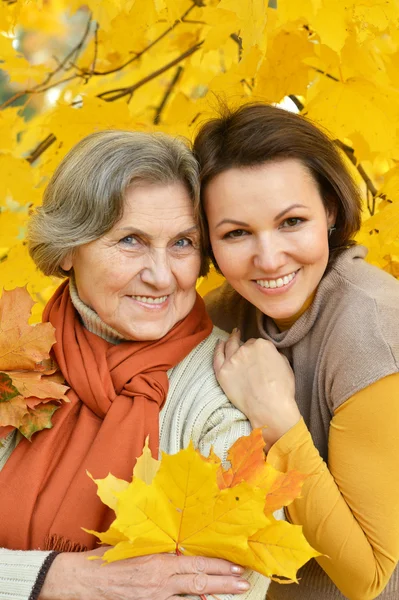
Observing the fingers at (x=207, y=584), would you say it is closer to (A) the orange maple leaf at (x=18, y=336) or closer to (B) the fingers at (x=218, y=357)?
(B) the fingers at (x=218, y=357)

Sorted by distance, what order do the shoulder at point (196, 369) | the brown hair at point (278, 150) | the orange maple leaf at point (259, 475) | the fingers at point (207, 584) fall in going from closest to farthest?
the orange maple leaf at point (259, 475)
the fingers at point (207, 584)
the brown hair at point (278, 150)
the shoulder at point (196, 369)

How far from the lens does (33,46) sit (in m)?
6.54

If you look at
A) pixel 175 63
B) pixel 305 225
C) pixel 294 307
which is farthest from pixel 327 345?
pixel 175 63

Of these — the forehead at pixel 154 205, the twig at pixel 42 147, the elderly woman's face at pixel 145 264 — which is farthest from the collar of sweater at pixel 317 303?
the twig at pixel 42 147

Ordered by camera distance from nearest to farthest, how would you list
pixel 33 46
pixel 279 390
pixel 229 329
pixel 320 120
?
pixel 279 390 < pixel 320 120 < pixel 229 329 < pixel 33 46

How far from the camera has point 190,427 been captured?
7.25 ft

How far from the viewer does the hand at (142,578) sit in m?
1.93

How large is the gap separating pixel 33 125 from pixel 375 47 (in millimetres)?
1367

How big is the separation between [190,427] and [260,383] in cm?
24

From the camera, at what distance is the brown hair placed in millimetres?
2246

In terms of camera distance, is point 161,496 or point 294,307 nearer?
point 161,496

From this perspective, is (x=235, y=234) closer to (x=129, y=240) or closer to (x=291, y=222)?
(x=291, y=222)

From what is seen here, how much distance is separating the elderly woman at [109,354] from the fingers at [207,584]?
0.10 meters

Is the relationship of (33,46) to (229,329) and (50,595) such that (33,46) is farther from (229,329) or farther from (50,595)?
(50,595)
